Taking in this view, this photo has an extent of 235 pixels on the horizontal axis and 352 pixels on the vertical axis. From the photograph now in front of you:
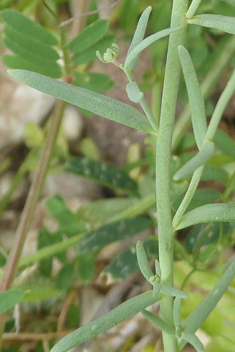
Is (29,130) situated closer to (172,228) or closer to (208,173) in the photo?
(208,173)

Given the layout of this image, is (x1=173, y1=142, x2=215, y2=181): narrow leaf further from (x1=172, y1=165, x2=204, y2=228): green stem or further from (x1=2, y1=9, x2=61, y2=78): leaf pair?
(x1=2, y1=9, x2=61, y2=78): leaf pair

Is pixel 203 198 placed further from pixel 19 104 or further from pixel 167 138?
pixel 19 104

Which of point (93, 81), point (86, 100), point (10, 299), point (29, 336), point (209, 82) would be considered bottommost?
point (29, 336)

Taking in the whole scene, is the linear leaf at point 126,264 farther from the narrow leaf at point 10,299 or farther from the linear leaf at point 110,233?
the narrow leaf at point 10,299

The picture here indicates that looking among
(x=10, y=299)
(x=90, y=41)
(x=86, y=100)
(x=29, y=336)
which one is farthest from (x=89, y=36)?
(x=29, y=336)

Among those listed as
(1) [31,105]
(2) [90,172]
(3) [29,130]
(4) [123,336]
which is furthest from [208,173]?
(1) [31,105]

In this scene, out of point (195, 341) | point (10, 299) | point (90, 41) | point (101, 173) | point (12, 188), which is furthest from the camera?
point (12, 188)

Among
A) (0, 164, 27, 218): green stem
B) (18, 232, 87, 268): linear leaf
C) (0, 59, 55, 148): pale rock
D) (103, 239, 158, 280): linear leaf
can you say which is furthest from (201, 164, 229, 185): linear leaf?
(0, 59, 55, 148): pale rock
